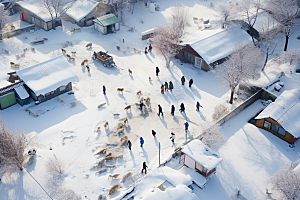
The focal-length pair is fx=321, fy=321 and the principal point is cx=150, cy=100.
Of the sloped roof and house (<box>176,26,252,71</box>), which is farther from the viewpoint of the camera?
the sloped roof

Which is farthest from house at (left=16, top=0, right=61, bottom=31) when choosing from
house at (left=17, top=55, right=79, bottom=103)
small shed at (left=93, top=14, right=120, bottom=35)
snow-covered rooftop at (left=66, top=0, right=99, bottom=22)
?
house at (left=17, top=55, right=79, bottom=103)

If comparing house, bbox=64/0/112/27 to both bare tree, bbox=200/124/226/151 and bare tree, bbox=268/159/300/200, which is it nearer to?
bare tree, bbox=200/124/226/151

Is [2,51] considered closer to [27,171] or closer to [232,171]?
[27,171]

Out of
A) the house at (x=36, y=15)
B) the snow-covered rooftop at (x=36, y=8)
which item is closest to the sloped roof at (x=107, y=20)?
the house at (x=36, y=15)

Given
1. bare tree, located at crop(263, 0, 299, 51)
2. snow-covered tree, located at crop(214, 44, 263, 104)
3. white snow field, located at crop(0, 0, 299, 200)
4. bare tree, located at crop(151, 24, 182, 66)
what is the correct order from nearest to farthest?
1. white snow field, located at crop(0, 0, 299, 200)
2. snow-covered tree, located at crop(214, 44, 263, 104)
3. bare tree, located at crop(151, 24, 182, 66)
4. bare tree, located at crop(263, 0, 299, 51)

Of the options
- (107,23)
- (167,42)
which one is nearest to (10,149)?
(167,42)

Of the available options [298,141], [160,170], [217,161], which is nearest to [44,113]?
[160,170]
